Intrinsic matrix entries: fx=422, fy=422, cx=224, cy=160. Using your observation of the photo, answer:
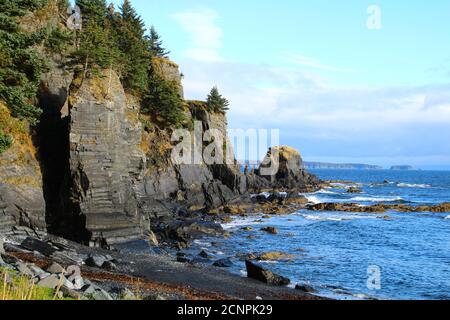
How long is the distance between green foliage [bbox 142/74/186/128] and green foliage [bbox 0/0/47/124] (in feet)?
88.6

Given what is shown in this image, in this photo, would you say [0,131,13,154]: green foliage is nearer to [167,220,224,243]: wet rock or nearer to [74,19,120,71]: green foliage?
[74,19,120,71]: green foliage

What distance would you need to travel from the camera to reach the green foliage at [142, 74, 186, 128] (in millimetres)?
60688

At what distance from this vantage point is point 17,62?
106 ft

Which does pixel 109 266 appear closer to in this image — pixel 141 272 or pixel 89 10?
pixel 141 272

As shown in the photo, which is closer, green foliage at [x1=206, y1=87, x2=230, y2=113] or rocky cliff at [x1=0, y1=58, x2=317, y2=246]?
rocky cliff at [x1=0, y1=58, x2=317, y2=246]

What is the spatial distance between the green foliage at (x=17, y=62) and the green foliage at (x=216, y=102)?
1781 inches

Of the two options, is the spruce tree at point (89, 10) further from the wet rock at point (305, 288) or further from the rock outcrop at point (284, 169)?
the rock outcrop at point (284, 169)

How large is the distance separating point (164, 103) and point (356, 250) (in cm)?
3429

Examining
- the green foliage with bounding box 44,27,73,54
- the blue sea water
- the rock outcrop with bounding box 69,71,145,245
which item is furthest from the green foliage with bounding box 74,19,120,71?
the blue sea water

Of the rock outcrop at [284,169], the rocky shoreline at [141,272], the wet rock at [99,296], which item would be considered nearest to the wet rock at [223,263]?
the rocky shoreline at [141,272]

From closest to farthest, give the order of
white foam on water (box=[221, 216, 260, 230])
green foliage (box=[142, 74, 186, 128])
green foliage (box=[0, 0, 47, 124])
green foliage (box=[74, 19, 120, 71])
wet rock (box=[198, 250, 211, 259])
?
green foliage (box=[0, 0, 47, 124]) → wet rock (box=[198, 250, 211, 259]) → green foliage (box=[74, 19, 120, 71]) → white foam on water (box=[221, 216, 260, 230]) → green foliage (box=[142, 74, 186, 128])

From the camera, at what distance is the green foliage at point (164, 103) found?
60688 mm

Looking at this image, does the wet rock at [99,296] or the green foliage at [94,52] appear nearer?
the wet rock at [99,296]

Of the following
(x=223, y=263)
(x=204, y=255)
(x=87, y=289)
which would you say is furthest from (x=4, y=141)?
(x=87, y=289)
